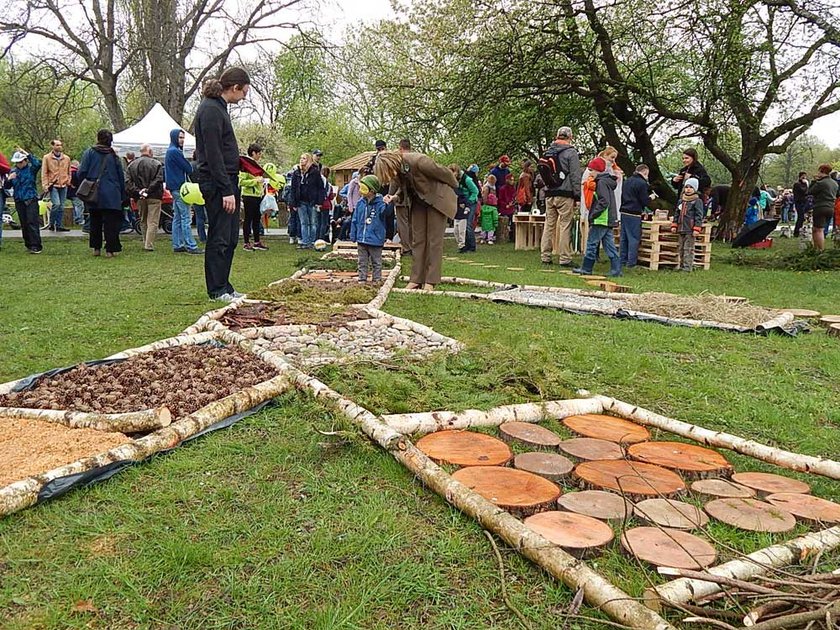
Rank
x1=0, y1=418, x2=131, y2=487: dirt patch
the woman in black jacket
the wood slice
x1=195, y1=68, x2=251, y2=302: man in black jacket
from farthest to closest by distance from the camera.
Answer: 1. the woman in black jacket
2. x1=195, y1=68, x2=251, y2=302: man in black jacket
3. x1=0, y1=418, x2=131, y2=487: dirt patch
4. the wood slice

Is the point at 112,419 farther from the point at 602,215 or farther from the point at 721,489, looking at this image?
the point at 602,215

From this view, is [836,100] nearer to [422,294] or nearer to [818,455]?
[422,294]

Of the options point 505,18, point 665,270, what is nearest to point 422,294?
point 665,270

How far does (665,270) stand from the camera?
11.5 metres

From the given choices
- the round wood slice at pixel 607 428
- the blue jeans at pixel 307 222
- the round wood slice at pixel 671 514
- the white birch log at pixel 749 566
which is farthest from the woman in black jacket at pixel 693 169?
the white birch log at pixel 749 566

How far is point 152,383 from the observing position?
386 cm

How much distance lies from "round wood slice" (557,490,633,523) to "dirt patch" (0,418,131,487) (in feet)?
6.45

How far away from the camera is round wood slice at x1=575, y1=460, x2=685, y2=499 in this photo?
2664 mm

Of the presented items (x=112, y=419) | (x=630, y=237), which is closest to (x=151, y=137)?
(x=630, y=237)

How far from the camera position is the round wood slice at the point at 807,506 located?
248 cm

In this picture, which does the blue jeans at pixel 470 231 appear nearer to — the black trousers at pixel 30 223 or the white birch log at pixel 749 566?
the black trousers at pixel 30 223

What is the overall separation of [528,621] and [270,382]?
7.37 ft

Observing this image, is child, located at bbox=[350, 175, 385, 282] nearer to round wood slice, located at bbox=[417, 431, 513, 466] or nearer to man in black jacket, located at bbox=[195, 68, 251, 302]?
man in black jacket, located at bbox=[195, 68, 251, 302]

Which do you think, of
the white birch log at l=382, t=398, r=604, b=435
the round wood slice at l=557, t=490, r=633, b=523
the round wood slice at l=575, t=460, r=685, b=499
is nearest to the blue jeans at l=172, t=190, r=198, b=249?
the white birch log at l=382, t=398, r=604, b=435
